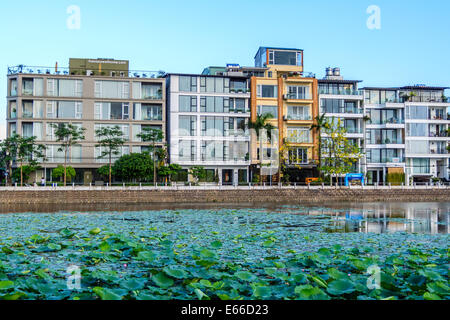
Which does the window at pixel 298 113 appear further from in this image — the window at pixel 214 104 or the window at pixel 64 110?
the window at pixel 64 110

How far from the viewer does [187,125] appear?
5897 centimetres

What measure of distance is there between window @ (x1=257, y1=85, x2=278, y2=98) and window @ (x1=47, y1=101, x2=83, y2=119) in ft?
75.0

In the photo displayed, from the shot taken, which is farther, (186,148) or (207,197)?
(186,148)

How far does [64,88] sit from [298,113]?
30231 mm

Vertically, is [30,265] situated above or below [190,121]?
below

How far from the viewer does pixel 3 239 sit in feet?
42.1

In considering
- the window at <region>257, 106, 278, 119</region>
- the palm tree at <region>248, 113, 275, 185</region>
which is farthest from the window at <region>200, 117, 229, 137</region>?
the window at <region>257, 106, 278, 119</region>

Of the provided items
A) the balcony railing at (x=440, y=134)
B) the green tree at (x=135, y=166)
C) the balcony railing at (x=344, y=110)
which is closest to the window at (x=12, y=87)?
the green tree at (x=135, y=166)

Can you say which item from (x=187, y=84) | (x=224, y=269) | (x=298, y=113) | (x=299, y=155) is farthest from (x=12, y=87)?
(x=224, y=269)

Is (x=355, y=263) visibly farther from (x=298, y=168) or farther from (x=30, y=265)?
(x=298, y=168)

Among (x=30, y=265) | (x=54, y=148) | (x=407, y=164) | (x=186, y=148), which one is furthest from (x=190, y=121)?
(x=30, y=265)

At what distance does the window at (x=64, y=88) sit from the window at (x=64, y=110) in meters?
0.98

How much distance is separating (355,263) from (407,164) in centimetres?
6142

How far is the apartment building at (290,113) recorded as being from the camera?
59.4 metres
